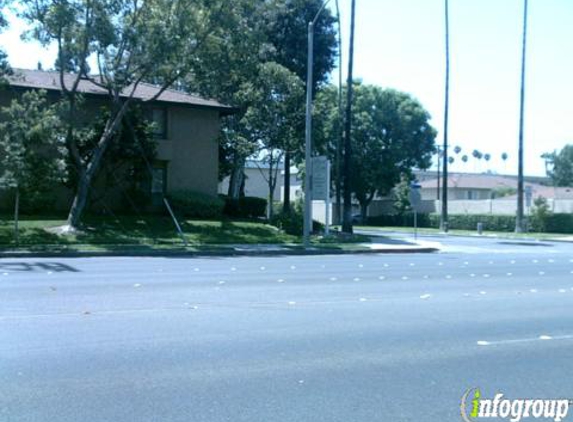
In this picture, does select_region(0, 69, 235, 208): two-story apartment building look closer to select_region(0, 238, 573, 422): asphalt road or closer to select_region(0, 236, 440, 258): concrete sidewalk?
select_region(0, 236, 440, 258): concrete sidewalk

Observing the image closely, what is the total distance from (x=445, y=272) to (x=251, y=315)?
923cm

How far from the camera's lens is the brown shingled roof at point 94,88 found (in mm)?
31781

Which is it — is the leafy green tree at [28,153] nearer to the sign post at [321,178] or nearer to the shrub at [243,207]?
the sign post at [321,178]

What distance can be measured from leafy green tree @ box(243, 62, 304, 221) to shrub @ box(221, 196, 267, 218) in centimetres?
351

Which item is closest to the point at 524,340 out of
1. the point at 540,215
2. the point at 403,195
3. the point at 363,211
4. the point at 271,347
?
the point at 271,347

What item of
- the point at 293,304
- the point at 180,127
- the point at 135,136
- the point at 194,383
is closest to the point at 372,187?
the point at 180,127

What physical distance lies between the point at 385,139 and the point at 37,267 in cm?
4470

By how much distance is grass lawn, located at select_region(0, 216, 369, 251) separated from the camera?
2490cm

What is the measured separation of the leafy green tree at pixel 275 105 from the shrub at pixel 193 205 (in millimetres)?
4612

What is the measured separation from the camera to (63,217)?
101ft

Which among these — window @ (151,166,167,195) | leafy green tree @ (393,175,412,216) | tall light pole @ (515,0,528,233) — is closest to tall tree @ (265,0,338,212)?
window @ (151,166,167,195)

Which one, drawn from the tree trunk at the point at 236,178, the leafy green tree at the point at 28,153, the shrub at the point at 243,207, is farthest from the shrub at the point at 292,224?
the leafy green tree at the point at 28,153

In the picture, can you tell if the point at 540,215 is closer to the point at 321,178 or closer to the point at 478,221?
the point at 478,221

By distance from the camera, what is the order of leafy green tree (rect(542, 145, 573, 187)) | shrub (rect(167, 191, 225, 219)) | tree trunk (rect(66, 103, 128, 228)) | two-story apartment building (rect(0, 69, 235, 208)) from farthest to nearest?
leafy green tree (rect(542, 145, 573, 187)), two-story apartment building (rect(0, 69, 235, 208)), shrub (rect(167, 191, 225, 219)), tree trunk (rect(66, 103, 128, 228))
